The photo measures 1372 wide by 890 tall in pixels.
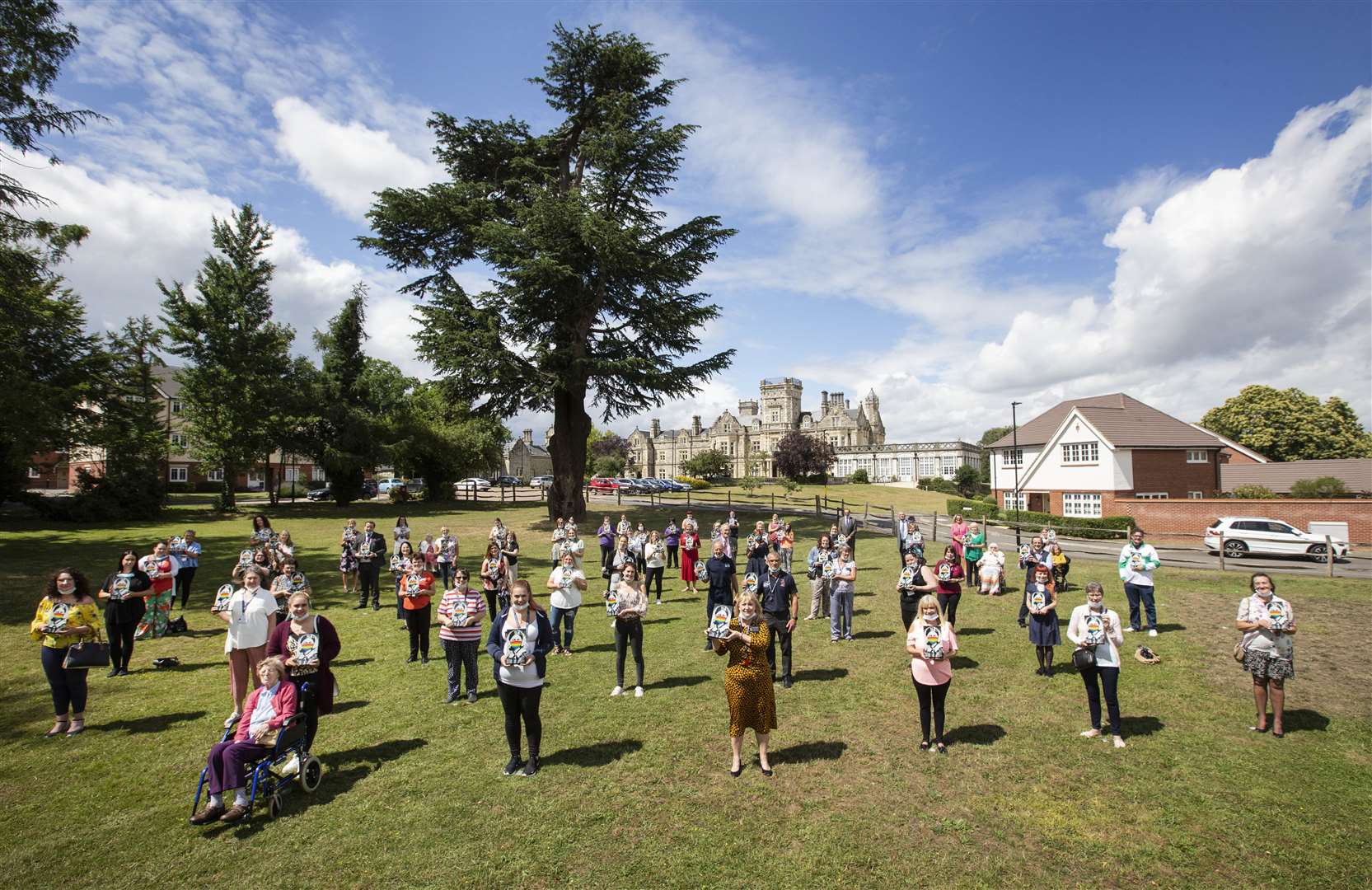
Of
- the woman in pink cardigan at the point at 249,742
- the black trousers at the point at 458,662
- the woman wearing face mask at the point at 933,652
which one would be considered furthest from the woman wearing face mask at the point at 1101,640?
the woman in pink cardigan at the point at 249,742

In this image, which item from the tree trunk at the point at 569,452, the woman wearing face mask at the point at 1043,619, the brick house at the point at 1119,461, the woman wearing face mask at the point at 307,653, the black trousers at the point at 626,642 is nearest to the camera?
the woman wearing face mask at the point at 307,653

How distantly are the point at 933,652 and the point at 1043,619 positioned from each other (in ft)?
12.4

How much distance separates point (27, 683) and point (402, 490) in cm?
3666

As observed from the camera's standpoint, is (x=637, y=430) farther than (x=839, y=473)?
Yes

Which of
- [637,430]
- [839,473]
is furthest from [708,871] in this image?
[637,430]

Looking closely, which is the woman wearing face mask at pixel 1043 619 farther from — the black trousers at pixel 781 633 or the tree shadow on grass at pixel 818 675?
the black trousers at pixel 781 633

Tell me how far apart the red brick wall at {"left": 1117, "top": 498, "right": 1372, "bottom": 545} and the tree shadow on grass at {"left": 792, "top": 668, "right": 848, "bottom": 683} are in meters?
22.6

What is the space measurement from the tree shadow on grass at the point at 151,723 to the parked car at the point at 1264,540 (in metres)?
28.3

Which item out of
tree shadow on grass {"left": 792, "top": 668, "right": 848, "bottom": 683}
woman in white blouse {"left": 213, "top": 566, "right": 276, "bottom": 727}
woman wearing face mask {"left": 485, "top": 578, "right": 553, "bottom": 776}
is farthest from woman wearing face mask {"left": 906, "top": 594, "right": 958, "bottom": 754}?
woman in white blouse {"left": 213, "top": 566, "right": 276, "bottom": 727}

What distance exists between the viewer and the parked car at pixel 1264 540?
2197cm

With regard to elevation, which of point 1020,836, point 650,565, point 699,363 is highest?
point 699,363

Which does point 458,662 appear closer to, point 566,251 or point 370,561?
point 370,561

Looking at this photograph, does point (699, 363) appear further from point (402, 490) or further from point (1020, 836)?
point (402, 490)

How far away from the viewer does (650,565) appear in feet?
47.5
